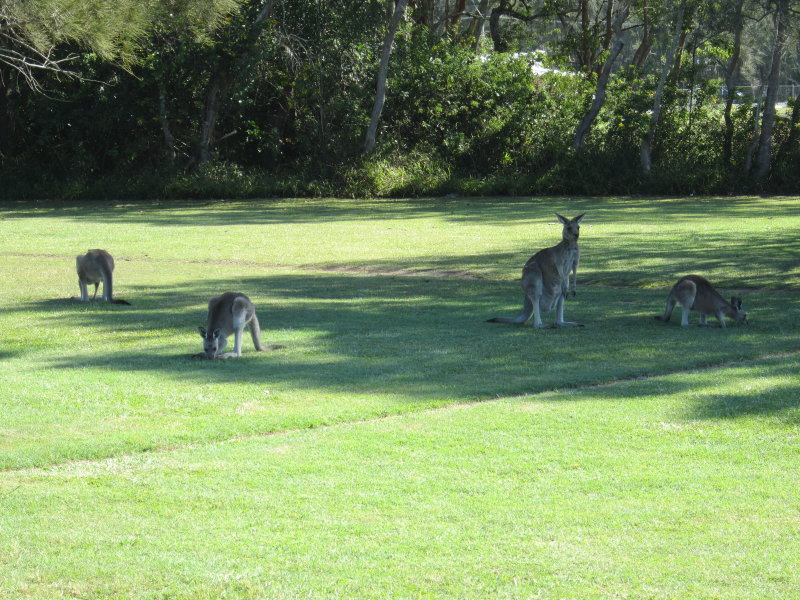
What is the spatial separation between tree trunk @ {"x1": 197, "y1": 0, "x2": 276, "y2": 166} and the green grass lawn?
75.4ft

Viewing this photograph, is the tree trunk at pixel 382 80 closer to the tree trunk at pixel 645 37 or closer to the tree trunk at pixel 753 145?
the tree trunk at pixel 645 37

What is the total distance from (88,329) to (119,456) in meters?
5.57

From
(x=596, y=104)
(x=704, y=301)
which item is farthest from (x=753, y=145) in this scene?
(x=704, y=301)

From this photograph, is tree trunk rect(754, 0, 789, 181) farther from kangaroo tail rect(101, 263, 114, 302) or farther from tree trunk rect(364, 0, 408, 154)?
kangaroo tail rect(101, 263, 114, 302)

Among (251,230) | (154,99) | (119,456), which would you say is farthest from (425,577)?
(154,99)

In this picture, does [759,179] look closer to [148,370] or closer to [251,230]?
[251,230]

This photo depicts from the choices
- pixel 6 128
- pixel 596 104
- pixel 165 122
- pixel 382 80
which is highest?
pixel 382 80

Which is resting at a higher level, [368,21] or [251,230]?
[368,21]

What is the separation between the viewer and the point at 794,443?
23.4 ft

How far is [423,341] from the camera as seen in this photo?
11273mm

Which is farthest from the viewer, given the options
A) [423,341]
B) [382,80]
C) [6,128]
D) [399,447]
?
[6,128]

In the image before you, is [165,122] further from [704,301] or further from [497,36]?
[704,301]

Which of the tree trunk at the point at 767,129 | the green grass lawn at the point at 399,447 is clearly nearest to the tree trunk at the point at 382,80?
the tree trunk at the point at 767,129

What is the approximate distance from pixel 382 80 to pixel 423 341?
2787cm
